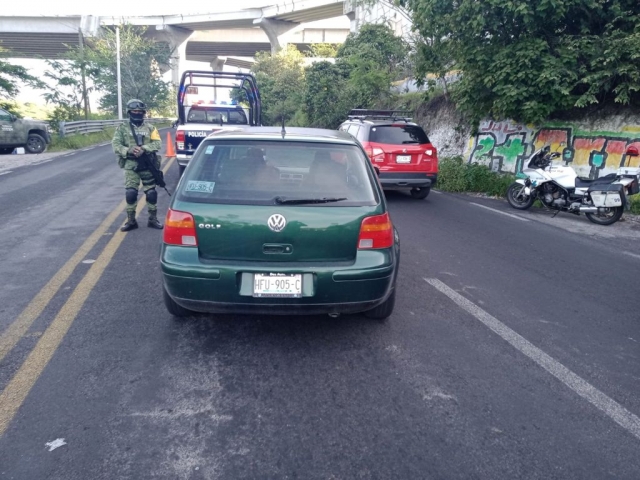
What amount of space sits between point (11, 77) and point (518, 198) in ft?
95.7

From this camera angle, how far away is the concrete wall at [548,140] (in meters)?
11.8

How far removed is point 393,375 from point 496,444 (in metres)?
0.90

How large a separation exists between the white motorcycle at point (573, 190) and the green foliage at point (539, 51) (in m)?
1.73

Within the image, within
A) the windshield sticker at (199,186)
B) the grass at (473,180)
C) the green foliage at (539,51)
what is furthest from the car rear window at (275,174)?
the grass at (473,180)

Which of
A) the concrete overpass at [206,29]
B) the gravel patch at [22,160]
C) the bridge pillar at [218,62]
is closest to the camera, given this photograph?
the gravel patch at [22,160]

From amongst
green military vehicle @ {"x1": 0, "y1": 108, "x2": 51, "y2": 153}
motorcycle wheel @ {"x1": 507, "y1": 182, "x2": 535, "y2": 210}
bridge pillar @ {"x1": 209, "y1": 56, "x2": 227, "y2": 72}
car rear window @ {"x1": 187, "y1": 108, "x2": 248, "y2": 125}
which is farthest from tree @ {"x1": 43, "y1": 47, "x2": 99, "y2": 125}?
bridge pillar @ {"x1": 209, "y1": 56, "x2": 227, "y2": 72}

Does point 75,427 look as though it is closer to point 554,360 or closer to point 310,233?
point 310,233

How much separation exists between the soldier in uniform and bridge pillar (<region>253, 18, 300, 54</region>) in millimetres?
49165

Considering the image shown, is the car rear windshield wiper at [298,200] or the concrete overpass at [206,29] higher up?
the concrete overpass at [206,29]

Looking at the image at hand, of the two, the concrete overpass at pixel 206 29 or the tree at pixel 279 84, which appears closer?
the tree at pixel 279 84

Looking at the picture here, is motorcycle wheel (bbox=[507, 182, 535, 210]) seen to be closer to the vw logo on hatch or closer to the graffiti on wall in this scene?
the graffiti on wall

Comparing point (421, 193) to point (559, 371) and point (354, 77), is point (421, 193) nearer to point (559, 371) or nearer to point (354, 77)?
point (559, 371)

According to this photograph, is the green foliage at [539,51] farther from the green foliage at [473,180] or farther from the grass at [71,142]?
the grass at [71,142]

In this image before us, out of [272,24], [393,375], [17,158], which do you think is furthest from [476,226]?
[272,24]
